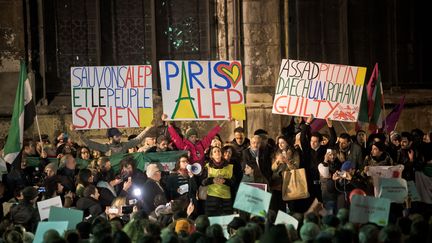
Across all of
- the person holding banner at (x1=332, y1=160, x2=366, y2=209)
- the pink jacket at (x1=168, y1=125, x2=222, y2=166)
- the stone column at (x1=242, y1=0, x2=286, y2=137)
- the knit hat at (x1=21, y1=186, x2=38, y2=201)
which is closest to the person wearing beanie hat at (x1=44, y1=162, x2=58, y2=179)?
the knit hat at (x1=21, y1=186, x2=38, y2=201)

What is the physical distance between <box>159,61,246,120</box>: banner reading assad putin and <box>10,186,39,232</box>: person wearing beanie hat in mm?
4595

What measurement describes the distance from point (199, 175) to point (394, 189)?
8.71ft

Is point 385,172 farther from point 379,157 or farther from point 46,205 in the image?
point 46,205

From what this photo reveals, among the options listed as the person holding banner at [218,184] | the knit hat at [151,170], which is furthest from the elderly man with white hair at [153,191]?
the person holding banner at [218,184]

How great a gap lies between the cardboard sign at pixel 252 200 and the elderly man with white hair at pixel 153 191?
118 cm

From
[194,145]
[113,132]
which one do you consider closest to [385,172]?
[194,145]

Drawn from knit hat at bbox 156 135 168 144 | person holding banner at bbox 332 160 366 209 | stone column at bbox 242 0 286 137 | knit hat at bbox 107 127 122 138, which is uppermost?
stone column at bbox 242 0 286 137

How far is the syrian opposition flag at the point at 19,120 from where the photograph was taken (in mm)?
18766

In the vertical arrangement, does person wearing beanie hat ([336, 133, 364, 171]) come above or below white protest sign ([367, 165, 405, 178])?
above

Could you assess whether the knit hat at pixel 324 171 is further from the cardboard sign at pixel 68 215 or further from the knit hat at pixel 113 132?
the cardboard sign at pixel 68 215

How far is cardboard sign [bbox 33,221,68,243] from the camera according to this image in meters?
14.6

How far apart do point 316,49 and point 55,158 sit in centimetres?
692

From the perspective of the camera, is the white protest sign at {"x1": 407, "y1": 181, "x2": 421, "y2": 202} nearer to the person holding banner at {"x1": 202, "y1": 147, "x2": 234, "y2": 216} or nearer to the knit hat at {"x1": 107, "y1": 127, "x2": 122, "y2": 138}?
the person holding banner at {"x1": 202, "y1": 147, "x2": 234, "y2": 216}

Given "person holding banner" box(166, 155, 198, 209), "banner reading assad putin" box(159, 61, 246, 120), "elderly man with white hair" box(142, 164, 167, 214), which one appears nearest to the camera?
"elderly man with white hair" box(142, 164, 167, 214)
